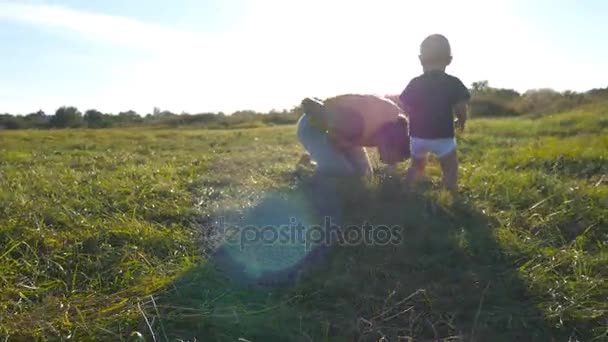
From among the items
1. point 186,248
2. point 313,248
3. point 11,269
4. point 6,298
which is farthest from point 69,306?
point 313,248

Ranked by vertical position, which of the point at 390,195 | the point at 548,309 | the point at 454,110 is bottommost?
the point at 548,309

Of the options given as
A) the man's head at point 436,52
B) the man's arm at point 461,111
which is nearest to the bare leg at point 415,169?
the man's arm at point 461,111

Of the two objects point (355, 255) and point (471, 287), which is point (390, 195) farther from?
point (471, 287)

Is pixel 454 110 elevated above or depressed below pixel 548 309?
above

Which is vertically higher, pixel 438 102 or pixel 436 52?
pixel 436 52

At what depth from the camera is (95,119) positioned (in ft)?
115

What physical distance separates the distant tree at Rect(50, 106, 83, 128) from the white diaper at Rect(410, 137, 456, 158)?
32.4 m

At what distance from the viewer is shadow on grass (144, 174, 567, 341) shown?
2.03m

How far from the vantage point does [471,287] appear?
2.36 meters

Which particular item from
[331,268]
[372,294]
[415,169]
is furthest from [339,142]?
[372,294]

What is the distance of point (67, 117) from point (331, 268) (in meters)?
36.3

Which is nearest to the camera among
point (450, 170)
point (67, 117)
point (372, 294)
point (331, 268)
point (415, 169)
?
point (372, 294)

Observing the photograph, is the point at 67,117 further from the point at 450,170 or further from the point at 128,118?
the point at 450,170

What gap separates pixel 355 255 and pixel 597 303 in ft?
3.75
